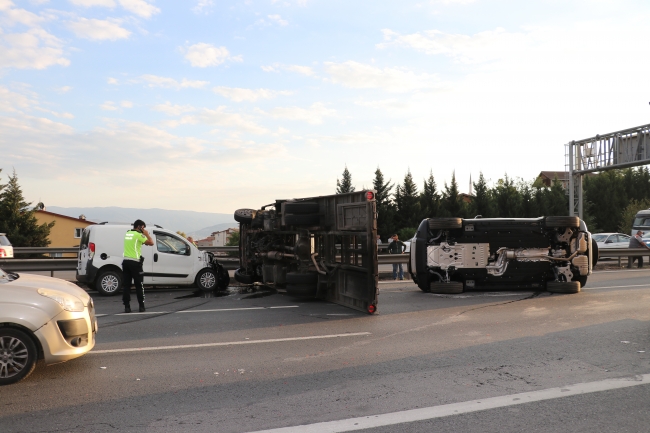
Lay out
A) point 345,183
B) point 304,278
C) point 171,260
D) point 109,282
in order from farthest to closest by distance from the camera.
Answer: point 345,183
point 171,260
point 109,282
point 304,278

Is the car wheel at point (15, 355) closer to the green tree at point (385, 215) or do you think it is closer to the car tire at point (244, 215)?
the car tire at point (244, 215)

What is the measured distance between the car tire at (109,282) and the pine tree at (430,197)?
51.8 metres

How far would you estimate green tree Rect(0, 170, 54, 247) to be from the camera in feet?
153

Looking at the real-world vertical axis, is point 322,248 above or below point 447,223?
below

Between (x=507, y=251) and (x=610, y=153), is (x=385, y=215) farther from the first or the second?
(x=507, y=251)

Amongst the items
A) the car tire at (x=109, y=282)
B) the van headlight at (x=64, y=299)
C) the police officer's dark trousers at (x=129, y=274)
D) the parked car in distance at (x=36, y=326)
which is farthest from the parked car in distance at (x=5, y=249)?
the van headlight at (x=64, y=299)

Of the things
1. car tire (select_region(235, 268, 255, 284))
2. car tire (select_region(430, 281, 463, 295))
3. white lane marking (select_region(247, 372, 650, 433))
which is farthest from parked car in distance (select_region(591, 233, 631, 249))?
white lane marking (select_region(247, 372, 650, 433))

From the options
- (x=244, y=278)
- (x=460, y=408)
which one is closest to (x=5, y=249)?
(x=244, y=278)

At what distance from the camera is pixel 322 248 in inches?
476

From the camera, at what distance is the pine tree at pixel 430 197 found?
6356 cm

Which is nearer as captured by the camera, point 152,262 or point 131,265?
point 131,265

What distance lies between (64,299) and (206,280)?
27.1 feet

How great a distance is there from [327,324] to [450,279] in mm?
4873

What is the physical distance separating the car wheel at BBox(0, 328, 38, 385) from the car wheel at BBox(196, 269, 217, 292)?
8.52 meters
